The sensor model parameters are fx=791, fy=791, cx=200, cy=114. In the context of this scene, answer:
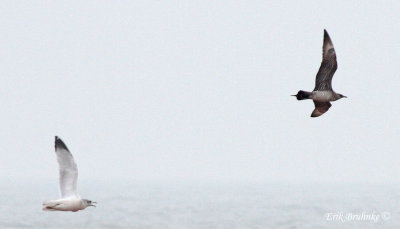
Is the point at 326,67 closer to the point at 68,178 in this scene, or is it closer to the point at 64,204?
the point at 68,178

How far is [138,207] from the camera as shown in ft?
303

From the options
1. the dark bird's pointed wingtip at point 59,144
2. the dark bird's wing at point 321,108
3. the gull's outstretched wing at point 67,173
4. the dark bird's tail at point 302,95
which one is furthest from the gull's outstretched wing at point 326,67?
the dark bird's pointed wingtip at point 59,144

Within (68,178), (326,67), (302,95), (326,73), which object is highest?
(326,67)

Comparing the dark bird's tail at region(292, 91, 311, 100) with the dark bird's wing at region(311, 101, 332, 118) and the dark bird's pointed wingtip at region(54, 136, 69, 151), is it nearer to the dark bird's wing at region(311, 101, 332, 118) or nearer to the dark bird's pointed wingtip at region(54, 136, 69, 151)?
the dark bird's wing at region(311, 101, 332, 118)

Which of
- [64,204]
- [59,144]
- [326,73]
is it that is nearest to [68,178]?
[64,204]

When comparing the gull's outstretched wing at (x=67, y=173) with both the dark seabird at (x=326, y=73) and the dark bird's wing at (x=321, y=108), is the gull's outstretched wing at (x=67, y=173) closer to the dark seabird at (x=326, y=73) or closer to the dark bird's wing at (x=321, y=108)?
the dark seabird at (x=326, y=73)

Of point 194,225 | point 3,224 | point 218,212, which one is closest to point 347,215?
point 218,212

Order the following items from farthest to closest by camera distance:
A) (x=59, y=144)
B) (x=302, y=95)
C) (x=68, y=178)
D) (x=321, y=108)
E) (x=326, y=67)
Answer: (x=321, y=108), (x=326, y=67), (x=302, y=95), (x=68, y=178), (x=59, y=144)

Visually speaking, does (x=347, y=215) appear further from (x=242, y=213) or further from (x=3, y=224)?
(x=3, y=224)

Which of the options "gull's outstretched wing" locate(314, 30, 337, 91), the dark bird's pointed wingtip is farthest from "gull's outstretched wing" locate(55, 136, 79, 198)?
"gull's outstretched wing" locate(314, 30, 337, 91)

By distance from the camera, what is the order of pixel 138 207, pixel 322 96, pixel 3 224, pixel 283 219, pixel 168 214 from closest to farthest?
pixel 322 96 < pixel 3 224 < pixel 283 219 < pixel 168 214 < pixel 138 207

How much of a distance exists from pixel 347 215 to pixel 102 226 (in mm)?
27748

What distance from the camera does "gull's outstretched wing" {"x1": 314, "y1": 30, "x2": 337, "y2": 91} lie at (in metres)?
22.3

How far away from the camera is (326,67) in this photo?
2233 cm
